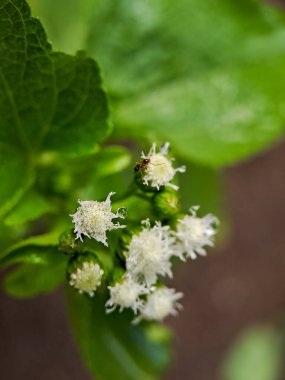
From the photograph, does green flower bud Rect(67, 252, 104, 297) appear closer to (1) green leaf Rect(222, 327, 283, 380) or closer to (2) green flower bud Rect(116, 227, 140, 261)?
(2) green flower bud Rect(116, 227, 140, 261)

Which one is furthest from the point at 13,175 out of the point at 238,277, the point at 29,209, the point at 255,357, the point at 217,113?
the point at 255,357

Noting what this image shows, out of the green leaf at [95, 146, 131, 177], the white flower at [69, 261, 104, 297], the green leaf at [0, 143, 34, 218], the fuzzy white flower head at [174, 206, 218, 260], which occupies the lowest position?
the white flower at [69, 261, 104, 297]

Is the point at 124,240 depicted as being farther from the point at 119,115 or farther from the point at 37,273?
the point at 119,115

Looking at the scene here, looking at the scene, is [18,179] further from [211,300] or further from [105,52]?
[211,300]

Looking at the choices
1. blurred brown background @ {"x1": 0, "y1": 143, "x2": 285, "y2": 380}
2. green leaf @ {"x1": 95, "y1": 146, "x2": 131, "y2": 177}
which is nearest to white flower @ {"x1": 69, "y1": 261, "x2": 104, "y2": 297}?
green leaf @ {"x1": 95, "y1": 146, "x2": 131, "y2": 177}

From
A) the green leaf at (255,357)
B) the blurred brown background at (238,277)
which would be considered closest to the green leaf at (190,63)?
the blurred brown background at (238,277)

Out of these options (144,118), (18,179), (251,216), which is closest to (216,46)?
(144,118)

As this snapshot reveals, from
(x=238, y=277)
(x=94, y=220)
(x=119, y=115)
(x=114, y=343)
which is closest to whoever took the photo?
(x=94, y=220)
